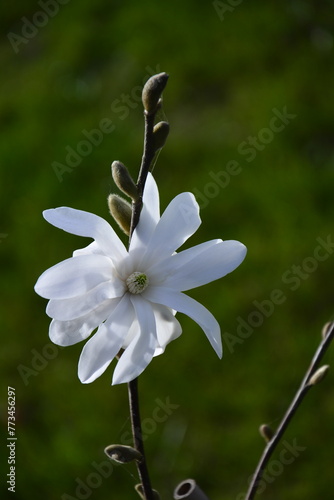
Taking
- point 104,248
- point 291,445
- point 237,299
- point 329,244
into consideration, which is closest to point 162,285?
point 104,248

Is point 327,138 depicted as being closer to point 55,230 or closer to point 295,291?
point 295,291
